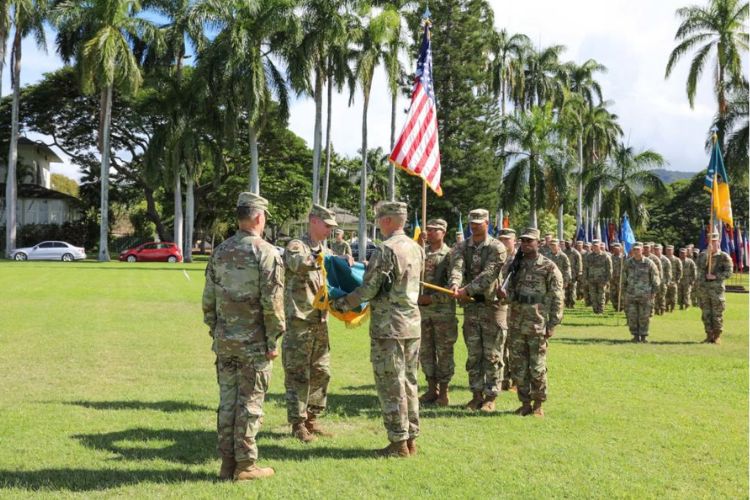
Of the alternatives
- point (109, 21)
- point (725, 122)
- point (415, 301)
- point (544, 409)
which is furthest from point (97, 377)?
point (109, 21)

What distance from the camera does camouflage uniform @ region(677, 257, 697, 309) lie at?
73.0 ft

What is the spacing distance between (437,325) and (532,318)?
1140 mm

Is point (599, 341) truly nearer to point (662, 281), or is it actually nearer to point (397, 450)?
point (662, 281)

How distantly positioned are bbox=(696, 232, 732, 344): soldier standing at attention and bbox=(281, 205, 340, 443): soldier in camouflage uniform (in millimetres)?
10712

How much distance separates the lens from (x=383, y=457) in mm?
6016

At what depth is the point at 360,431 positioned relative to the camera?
6.91 meters

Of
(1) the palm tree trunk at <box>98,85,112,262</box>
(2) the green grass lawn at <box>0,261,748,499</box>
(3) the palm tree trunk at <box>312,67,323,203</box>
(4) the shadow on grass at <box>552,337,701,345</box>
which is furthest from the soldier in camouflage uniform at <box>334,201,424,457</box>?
(1) the palm tree trunk at <box>98,85,112,262</box>

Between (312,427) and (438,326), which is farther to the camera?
(438,326)

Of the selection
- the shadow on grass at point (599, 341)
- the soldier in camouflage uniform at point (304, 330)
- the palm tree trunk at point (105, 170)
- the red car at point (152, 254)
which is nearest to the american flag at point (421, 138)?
the soldier in camouflage uniform at point (304, 330)

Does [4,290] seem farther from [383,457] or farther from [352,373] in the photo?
[383,457]

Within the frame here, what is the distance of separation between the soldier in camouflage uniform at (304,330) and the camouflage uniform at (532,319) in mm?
2528

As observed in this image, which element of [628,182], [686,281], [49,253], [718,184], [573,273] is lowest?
[686,281]

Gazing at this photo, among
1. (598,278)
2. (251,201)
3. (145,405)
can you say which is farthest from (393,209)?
(598,278)

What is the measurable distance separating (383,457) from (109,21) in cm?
4348
